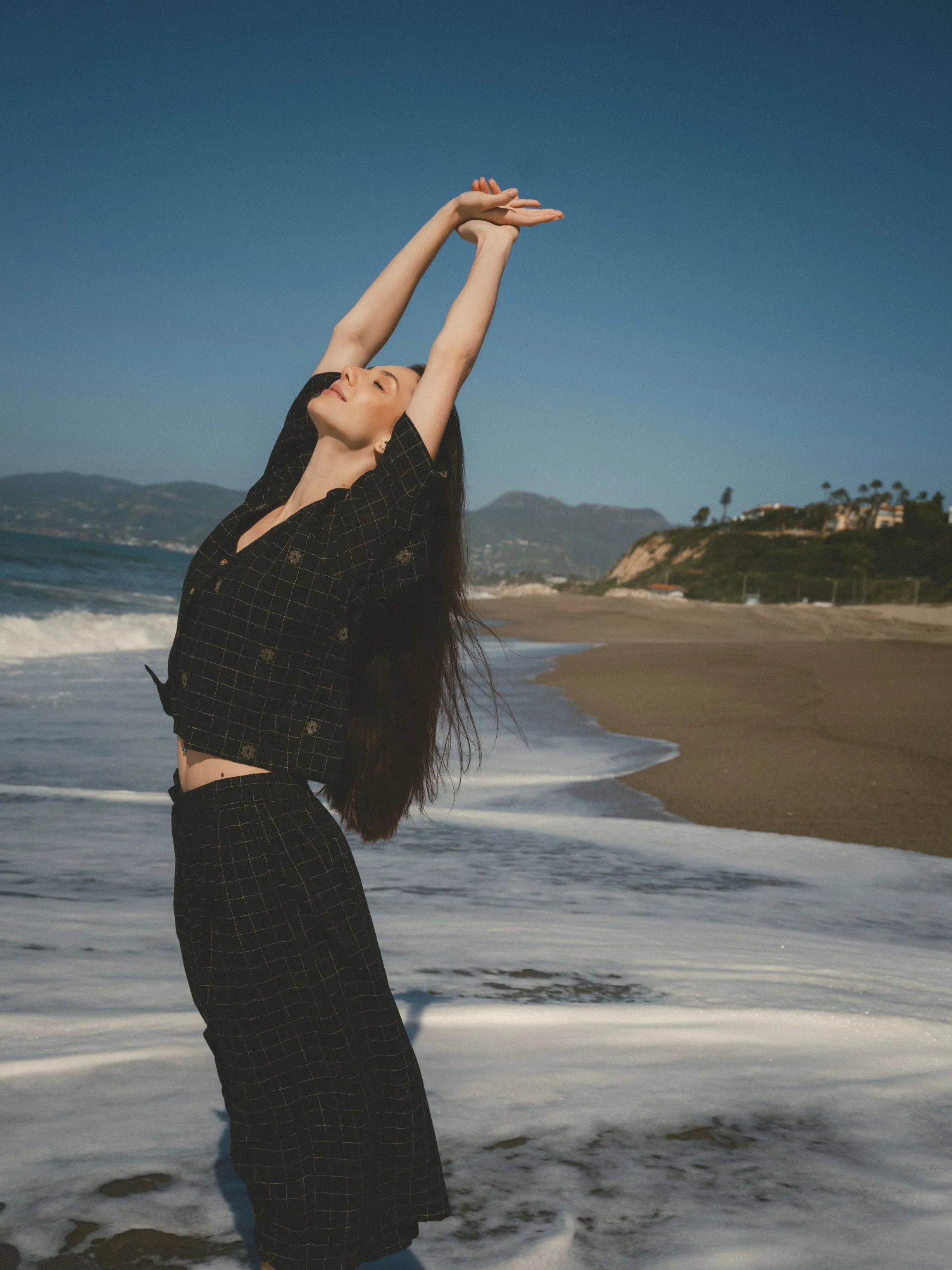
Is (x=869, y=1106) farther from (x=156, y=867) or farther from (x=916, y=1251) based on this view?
(x=156, y=867)

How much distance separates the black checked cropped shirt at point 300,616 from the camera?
1.73 m

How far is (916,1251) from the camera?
2010 mm

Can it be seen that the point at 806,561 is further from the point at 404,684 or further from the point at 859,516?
the point at 404,684

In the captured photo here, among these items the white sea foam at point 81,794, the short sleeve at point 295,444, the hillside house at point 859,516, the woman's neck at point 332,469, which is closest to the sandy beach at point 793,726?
the white sea foam at point 81,794

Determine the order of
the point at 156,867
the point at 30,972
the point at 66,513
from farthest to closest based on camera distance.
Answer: the point at 66,513, the point at 156,867, the point at 30,972

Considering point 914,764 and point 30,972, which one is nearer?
point 30,972

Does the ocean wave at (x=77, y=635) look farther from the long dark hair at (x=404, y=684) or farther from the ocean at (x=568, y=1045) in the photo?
the long dark hair at (x=404, y=684)

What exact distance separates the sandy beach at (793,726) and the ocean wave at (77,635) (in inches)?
341

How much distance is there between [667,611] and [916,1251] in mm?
44202

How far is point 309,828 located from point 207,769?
8.3 inches

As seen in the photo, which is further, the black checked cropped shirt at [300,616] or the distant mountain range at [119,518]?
the distant mountain range at [119,518]

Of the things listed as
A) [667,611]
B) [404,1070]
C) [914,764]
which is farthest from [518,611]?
[404,1070]

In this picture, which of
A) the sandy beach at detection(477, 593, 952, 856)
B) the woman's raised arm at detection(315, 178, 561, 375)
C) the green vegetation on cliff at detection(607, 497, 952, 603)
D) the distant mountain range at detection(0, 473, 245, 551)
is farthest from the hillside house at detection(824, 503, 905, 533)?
the woman's raised arm at detection(315, 178, 561, 375)

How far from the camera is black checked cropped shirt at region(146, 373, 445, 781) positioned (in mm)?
1730
